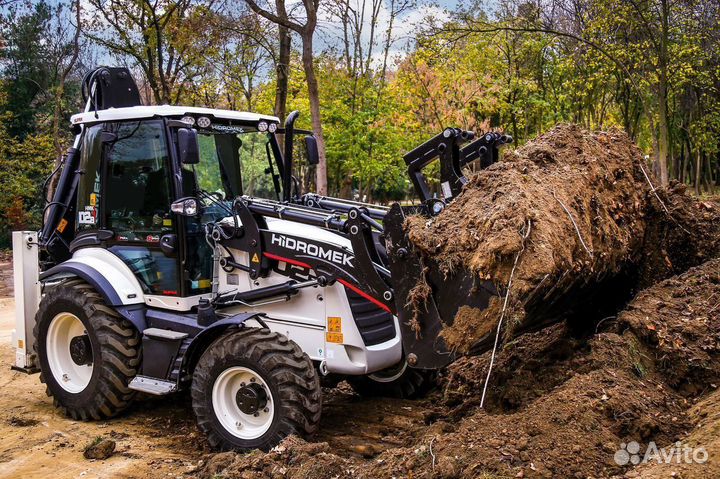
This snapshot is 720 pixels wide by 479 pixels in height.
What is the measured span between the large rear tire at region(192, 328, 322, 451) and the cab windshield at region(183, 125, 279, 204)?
5.38ft

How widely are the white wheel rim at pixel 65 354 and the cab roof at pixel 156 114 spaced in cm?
201

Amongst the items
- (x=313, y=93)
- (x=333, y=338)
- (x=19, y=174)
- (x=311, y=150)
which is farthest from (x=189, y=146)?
(x=19, y=174)

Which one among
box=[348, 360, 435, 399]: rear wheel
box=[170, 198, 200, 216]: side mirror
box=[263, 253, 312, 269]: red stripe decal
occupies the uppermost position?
box=[170, 198, 200, 216]: side mirror

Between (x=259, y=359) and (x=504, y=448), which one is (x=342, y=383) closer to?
(x=259, y=359)

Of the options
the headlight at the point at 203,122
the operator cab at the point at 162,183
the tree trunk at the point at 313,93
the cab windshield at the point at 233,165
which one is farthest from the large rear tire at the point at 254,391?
the tree trunk at the point at 313,93

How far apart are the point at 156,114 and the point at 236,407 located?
9.19 ft

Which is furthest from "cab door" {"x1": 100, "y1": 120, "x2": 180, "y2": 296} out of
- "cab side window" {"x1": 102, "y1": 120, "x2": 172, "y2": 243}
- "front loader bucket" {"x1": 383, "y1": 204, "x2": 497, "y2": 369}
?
"front loader bucket" {"x1": 383, "y1": 204, "x2": 497, "y2": 369}

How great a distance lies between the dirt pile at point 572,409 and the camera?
14.1ft

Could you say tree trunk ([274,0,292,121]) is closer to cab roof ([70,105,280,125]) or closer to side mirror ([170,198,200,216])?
cab roof ([70,105,280,125])

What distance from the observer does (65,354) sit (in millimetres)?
7137

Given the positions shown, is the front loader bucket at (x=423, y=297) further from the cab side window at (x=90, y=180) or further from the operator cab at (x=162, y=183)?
the cab side window at (x=90, y=180)

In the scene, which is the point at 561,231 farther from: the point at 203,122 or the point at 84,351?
the point at 84,351

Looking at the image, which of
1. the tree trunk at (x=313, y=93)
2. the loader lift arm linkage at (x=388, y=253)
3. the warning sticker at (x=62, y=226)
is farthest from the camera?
the tree trunk at (x=313, y=93)

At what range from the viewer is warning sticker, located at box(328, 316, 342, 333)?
5805 mm
